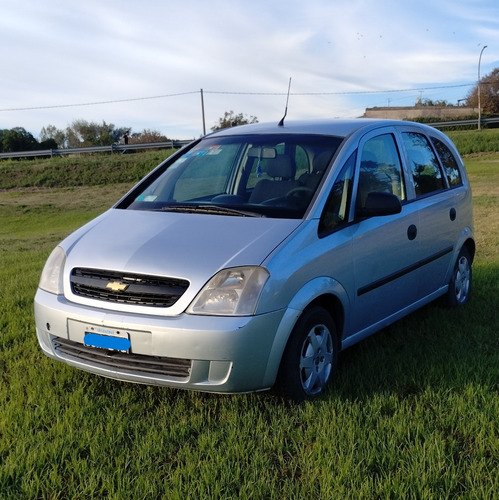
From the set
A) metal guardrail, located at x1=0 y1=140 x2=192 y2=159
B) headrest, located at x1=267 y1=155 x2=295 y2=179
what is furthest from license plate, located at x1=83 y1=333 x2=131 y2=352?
metal guardrail, located at x1=0 y1=140 x2=192 y2=159

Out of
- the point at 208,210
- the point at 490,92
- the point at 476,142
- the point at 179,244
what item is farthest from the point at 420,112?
the point at 179,244

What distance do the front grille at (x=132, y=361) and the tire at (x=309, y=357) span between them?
0.55 m

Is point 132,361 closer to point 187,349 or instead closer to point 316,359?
point 187,349

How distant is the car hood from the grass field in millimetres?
767

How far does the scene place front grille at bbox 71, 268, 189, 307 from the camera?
10.9ft

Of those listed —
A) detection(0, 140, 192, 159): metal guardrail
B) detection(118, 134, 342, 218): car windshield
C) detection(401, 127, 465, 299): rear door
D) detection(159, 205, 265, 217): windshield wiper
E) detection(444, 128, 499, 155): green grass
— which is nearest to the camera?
detection(159, 205, 265, 217): windshield wiper

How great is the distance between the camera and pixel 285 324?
3346mm

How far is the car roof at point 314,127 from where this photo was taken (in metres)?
4.49

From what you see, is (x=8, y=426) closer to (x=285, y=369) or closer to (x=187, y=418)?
(x=187, y=418)

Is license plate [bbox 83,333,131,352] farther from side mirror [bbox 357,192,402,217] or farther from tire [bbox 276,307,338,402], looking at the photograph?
side mirror [bbox 357,192,402,217]

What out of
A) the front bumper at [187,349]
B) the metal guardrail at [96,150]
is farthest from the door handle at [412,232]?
the metal guardrail at [96,150]

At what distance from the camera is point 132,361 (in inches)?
133

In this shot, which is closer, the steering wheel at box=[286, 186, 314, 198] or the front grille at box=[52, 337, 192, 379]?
the front grille at box=[52, 337, 192, 379]

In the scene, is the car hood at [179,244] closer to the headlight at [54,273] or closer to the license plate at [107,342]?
the headlight at [54,273]
